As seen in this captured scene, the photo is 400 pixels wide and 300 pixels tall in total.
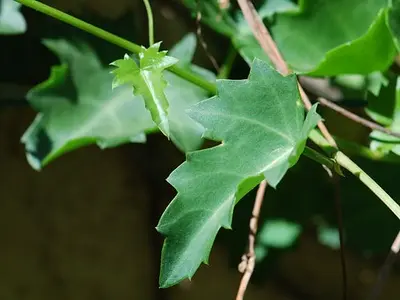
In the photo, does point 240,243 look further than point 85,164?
No

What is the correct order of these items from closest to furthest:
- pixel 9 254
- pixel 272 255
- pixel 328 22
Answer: pixel 328 22 < pixel 272 255 < pixel 9 254

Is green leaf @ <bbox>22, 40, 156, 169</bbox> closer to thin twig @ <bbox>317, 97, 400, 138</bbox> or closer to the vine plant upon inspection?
the vine plant

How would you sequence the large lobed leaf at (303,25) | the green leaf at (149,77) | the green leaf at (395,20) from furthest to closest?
the large lobed leaf at (303,25), the green leaf at (395,20), the green leaf at (149,77)

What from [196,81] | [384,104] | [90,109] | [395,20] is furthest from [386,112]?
[90,109]

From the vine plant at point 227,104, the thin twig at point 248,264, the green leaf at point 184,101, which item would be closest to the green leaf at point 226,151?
the vine plant at point 227,104

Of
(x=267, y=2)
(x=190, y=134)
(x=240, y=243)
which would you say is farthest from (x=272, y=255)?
(x=267, y=2)

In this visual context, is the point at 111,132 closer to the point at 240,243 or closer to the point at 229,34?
the point at 229,34

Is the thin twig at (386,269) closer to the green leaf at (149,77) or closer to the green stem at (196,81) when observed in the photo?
the green stem at (196,81)

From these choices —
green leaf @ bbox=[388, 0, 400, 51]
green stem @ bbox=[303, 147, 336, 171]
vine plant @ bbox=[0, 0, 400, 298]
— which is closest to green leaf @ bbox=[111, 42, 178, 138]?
vine plant @ bbox=[0, 0, 400, 298]
